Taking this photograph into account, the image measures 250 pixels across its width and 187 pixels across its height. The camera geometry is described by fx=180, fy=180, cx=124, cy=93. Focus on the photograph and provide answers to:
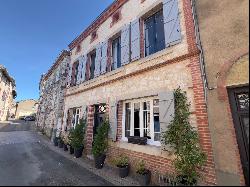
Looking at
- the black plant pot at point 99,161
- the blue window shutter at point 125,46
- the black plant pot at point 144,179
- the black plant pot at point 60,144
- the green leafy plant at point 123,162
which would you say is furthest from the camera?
the black plant pot at point 60,144

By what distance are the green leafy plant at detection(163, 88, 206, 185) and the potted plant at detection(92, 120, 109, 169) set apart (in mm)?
2892

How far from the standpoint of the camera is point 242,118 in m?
4.20

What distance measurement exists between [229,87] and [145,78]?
110 inches

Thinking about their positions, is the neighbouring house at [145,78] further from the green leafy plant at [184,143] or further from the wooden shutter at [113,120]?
the green leafy plant at [184,143]

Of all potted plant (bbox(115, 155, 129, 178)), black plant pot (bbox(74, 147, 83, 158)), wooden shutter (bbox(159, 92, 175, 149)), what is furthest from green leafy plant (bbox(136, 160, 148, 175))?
black plant pot (bbox(74, 147, 83, 158))

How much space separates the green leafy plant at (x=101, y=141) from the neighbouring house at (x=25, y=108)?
50779 mm

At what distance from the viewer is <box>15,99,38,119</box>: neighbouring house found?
51800mm

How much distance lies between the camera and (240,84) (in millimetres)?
4191

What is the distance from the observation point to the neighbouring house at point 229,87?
406 centimetres

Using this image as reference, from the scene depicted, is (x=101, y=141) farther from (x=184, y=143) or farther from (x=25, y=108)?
(x=25, y=108)

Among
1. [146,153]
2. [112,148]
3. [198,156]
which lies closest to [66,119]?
[112,148]

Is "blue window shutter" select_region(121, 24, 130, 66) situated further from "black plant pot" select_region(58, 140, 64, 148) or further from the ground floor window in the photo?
"black plant pot" select_region(58, 140, 64, 148)

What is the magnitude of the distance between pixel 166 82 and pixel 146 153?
2391 mm

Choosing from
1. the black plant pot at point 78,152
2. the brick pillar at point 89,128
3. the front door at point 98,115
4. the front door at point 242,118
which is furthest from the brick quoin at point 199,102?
the black plant pot at point 78,152
